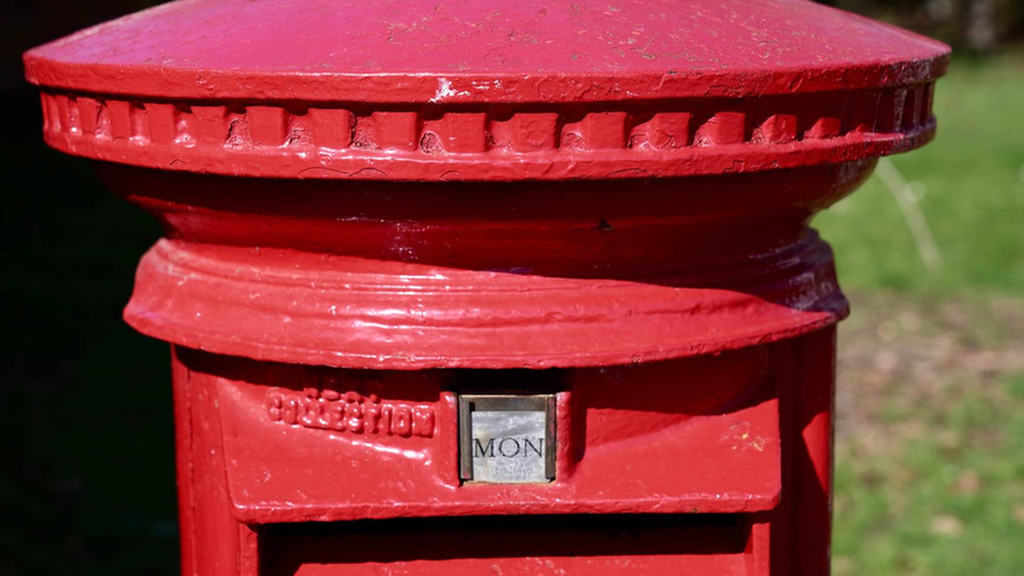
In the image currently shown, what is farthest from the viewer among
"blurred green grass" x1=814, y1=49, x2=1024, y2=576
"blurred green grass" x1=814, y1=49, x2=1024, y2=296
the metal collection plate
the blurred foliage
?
the blurred foliage

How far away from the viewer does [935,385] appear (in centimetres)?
488

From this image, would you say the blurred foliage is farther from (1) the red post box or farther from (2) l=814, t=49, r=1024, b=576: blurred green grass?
(1) the red post box

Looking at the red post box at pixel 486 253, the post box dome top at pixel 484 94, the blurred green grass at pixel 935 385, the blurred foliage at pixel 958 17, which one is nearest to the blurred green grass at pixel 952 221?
the blurred green grass at pixel 935 385

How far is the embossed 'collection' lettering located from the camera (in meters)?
1.41

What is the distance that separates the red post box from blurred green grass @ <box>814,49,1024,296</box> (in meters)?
4.93

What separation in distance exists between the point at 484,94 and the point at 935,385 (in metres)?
4.17

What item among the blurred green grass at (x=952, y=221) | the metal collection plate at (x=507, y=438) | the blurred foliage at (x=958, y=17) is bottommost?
the blurred foliage at (x=958, y=17)

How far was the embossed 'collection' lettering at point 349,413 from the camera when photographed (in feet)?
4.63

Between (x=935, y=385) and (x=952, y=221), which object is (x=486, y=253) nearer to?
(x=935, y=385)

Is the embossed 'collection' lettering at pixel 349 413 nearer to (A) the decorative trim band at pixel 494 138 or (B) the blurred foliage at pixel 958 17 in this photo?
(A) the decorative trim band at pixel 494 138

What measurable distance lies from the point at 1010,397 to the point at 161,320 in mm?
4075

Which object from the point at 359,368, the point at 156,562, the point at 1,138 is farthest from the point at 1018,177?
the point at 359,368

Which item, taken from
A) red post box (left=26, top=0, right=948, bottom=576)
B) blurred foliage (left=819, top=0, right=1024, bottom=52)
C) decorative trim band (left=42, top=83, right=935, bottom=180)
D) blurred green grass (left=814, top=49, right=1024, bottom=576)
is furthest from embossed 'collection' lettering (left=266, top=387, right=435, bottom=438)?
blurred foliage (left=819, top=0, right=1024, bottom=52)

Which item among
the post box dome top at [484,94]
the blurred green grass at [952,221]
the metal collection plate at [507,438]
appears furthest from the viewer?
the blurred green grass at [952,221]
